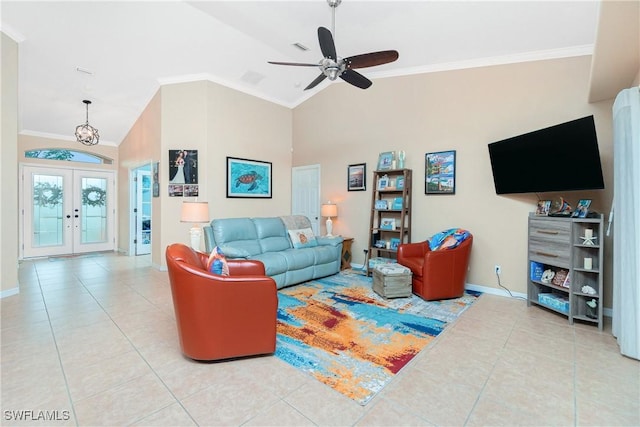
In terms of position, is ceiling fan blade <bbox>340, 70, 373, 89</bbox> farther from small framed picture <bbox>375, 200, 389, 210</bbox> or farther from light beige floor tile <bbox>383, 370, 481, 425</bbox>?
light beige floor tile <bbox>383, 370, 481, 425</bbox>

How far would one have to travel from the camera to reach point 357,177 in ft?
17.5

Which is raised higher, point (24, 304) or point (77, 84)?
point (77, 84)

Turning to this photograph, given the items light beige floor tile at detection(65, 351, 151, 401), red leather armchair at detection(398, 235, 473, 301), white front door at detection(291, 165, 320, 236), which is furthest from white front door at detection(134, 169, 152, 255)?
red leather armchair at detection(398, 235, 473, 301)

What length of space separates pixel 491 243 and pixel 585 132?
1709 millimetres

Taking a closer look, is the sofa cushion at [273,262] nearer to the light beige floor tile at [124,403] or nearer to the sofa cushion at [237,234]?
the sofa cushion at [237,234]

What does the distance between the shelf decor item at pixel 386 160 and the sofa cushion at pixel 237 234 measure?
233 cm

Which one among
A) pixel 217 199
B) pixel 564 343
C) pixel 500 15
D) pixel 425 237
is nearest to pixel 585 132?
pixel 500 15

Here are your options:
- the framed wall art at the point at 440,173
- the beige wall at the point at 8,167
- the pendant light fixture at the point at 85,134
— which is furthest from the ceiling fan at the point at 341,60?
the pendant light fixture at the point at 85,134

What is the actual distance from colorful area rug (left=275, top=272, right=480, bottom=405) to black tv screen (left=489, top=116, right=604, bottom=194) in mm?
1585

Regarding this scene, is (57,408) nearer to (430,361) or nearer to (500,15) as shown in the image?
(430,361)

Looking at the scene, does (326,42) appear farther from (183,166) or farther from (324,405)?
(183,166)

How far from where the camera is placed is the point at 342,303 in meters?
3.47

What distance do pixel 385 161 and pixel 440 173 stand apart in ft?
2.93

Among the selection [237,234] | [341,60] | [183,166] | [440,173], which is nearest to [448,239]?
[440,173]
